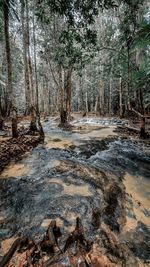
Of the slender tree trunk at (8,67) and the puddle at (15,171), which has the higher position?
the slender tree trunk at (8,67)

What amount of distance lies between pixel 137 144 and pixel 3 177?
6.13 m

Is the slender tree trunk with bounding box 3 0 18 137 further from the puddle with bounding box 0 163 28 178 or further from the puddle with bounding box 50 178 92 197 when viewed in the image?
the puddle with bounding box 50 178 92 197

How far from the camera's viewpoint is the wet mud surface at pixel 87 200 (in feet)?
10.4

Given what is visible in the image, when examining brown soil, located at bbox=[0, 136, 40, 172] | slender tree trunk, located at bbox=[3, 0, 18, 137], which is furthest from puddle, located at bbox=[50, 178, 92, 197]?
slender tree trunk, located at bbox=[3, 0, 18, 137]

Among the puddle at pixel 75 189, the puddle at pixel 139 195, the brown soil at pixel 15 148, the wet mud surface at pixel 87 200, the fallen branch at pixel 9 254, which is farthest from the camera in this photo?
the brown soil at pixel 15 148

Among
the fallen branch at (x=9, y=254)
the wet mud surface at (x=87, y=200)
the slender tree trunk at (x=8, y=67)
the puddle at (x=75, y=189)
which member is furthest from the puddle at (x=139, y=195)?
the slender tree trunk at (x=8, y=67)

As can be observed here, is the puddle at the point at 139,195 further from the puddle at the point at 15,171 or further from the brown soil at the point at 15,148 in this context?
the brown soil at the point at 15,148

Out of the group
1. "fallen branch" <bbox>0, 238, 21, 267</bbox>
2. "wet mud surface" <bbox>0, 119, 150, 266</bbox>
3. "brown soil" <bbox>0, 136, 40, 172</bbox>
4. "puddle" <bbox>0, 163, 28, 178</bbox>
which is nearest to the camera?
"fallen branch" <bbox>0, 238, 21, 267</bbox>

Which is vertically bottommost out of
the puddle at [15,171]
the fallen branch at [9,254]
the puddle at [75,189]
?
the fallen branch at [9,254]

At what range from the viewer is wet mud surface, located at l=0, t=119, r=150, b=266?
3.17 m

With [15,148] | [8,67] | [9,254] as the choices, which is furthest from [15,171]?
[8,67]

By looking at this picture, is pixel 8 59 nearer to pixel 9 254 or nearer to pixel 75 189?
pixel 75 189

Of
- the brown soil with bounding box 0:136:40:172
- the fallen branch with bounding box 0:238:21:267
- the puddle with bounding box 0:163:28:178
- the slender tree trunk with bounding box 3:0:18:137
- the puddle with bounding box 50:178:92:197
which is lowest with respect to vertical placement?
the fallen branch with bounding box 0:238:21:267

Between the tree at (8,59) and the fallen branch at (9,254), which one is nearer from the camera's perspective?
the fallen branch at (9,254)
